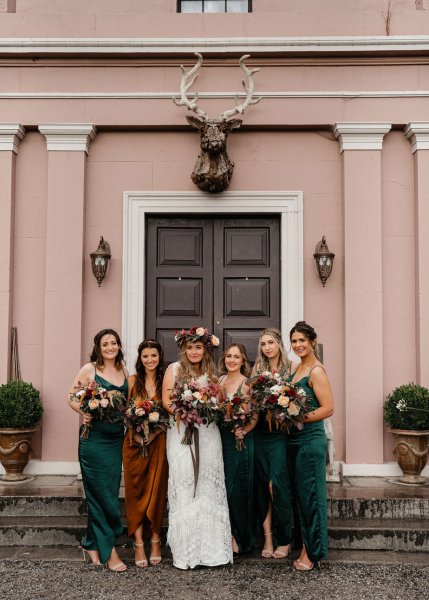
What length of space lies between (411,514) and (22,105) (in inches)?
251

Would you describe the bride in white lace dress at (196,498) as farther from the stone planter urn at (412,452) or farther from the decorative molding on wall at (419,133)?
the decorative molding on wall at (419,133)

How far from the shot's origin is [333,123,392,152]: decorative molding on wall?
7.01m

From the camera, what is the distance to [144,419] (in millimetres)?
4715

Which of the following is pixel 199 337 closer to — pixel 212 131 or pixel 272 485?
pixel 272 485

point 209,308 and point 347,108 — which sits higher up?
point 347,108

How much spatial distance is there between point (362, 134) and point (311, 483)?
14.1 feet

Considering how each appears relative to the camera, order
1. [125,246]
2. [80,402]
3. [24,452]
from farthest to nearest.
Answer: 1. [125,246]
2. [24,452]
3. [80,402]

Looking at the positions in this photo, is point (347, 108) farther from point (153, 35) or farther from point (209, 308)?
point (209, 308)

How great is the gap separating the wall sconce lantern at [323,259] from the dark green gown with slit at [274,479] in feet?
8.36

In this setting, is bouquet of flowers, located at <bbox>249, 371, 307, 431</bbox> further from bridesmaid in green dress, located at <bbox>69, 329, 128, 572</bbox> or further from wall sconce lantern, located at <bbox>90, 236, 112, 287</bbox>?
wall sconce lantern, located at <bbox>90, 236, 112, 287</bbox>

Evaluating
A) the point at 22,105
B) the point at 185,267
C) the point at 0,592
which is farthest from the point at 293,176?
the point at 0,592

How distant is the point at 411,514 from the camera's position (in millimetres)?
5641

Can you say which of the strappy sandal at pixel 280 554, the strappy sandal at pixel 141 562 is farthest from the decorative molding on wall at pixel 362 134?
the strappy sandal at pixel 141 562

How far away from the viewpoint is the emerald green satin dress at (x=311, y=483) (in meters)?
4.69
